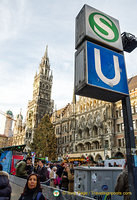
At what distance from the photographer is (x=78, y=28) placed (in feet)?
15.1

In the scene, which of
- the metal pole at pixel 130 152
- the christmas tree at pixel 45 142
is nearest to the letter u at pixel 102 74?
the metal pole at pixel 130 152

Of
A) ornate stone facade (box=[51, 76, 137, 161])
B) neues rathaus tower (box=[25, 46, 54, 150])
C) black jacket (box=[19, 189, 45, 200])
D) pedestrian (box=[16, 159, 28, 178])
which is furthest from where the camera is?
neues rathaus tower (box=[25, 46, 54, 150])

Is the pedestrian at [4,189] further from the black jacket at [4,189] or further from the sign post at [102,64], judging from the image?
the sign post at [102,64]

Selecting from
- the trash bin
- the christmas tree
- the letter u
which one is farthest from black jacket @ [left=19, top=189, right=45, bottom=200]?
the christmas tree

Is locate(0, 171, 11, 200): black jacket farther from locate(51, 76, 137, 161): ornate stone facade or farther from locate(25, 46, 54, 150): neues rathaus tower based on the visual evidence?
locate(25, 46, 54, 150): neues rathaus tower

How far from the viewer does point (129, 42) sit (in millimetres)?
5270

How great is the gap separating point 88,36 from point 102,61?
73 cm

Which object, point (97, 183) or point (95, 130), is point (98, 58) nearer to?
point (97, 183)

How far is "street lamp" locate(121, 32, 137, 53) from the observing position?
509cm

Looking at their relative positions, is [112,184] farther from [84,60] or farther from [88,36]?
[88,36]

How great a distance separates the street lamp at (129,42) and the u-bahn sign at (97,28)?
20.1 inches

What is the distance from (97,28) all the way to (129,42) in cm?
155

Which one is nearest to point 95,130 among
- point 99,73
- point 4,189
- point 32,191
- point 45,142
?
point 45,142

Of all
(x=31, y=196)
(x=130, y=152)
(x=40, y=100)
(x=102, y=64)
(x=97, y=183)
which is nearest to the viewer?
(x=31, y=196)
